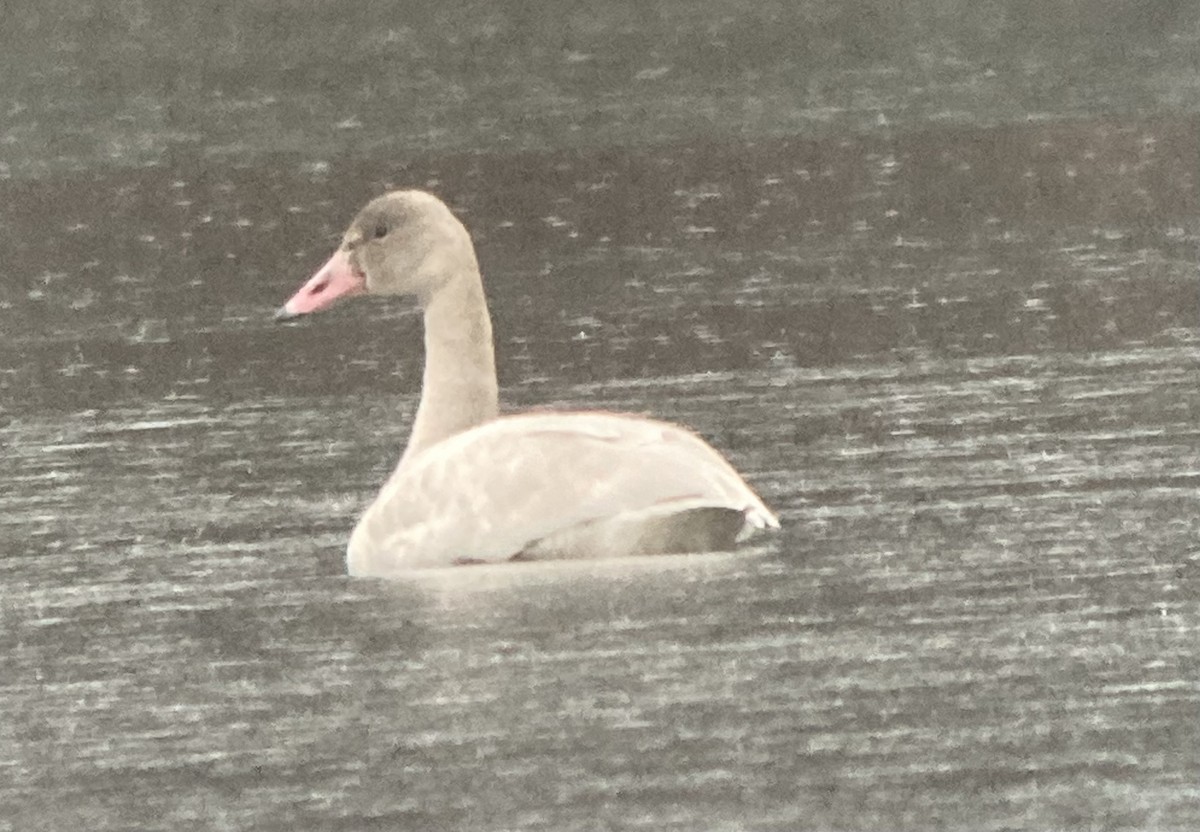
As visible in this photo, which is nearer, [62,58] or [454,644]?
[454,644]

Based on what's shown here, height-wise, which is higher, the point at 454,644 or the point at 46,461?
the point at 46,461

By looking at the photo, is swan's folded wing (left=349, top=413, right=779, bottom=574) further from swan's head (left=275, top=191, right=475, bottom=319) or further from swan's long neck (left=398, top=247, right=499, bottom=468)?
swan's head (left=275, top=191, right=475, bottom=319)

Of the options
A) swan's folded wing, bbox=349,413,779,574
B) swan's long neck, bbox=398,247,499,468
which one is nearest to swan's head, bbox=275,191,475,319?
swan's long neck, bbox=398,247,499,468

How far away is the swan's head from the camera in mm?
850

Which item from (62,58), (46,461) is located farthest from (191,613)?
(62,58)

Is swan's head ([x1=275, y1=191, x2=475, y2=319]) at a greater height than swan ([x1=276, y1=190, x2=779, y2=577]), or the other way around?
swan's head ([x1=275, y1=191, x2=475, y2=319])

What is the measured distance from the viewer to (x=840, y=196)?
866 millimetres

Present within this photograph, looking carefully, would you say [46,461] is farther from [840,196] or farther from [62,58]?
[840,196]

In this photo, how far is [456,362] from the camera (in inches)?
32.9

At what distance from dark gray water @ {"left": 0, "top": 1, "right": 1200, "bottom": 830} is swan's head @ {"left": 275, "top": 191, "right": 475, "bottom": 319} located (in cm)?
1

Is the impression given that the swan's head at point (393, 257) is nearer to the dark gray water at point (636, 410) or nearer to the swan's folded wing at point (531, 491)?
the dark gray water at point (636, 410)

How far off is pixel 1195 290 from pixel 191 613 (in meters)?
0.68

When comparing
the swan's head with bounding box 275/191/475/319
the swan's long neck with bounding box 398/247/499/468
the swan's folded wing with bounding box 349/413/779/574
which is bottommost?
the swan's folded wing with bounding box 349/413/779/574

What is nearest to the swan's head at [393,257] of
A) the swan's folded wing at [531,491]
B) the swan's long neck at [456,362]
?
the swan's long neck at [456,362]
